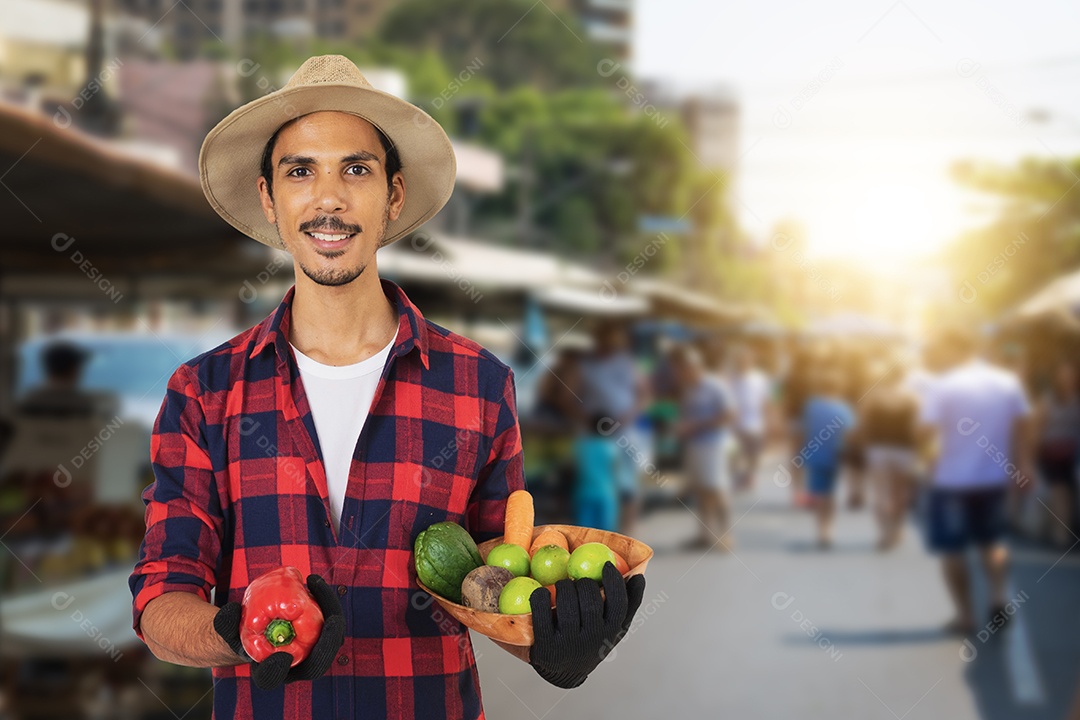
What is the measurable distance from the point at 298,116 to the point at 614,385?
3.72 m

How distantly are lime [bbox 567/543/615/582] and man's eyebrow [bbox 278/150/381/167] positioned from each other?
587mm

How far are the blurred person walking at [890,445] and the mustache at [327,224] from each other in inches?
172

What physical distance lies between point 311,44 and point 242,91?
64cm

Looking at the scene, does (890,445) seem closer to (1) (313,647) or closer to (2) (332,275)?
(2) (332,275)

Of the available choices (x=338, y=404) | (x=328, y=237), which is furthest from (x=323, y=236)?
(x=338, y=404)

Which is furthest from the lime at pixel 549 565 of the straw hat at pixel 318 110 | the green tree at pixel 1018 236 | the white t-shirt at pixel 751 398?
the green tree at pixel 1018 236

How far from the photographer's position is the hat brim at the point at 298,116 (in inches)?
50.7

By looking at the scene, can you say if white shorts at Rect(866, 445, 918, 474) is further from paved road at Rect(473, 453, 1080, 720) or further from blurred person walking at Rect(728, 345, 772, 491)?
blurred person walking at Rect(728, 345, 772, 491)

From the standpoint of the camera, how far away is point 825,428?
5184 millimetres

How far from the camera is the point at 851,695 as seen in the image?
541cm

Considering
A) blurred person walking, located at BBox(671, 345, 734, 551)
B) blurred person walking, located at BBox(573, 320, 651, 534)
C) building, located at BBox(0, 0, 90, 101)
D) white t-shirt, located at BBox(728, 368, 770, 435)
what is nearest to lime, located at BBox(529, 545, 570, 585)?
building, located at BBox(0, 0, 90, 101)

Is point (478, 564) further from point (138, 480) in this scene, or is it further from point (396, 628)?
point (138, 480)

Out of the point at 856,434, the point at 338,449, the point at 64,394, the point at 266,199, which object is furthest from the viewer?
the point at 856,434

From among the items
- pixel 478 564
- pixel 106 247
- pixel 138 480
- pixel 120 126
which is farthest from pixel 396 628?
pixel 120 126
